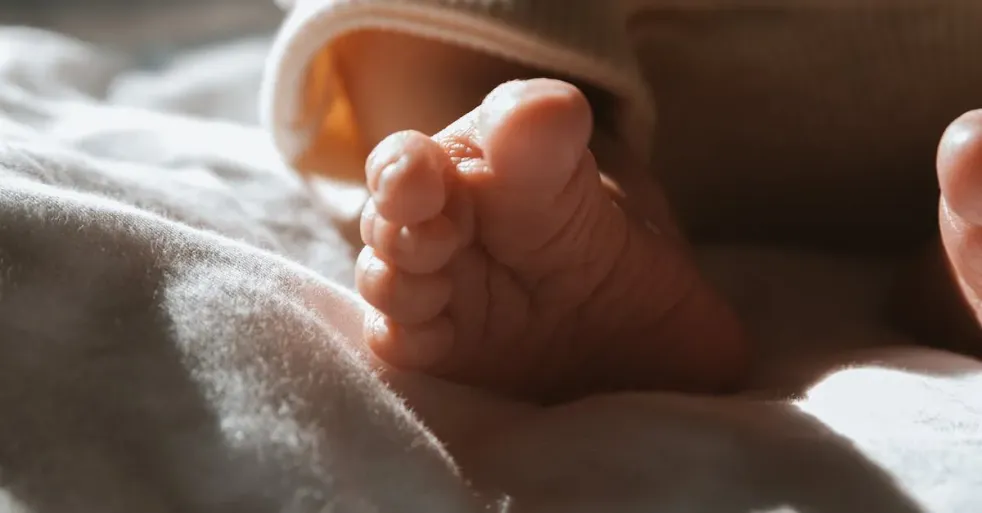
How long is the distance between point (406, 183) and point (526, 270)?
0.30 ft

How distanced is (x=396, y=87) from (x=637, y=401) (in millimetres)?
252

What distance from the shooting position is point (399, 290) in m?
0.42

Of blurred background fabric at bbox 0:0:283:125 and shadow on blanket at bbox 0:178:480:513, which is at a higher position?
shadow on blanket at bbox 0:178:480:513

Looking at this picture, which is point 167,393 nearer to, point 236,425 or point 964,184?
point 236,425

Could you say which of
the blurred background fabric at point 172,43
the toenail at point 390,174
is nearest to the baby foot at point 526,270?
the toenail at point 390,174

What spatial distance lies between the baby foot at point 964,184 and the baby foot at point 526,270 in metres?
0.12

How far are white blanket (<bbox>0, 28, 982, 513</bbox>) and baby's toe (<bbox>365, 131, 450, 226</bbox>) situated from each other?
0.06 m

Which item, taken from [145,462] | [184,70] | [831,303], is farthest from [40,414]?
[184,70]

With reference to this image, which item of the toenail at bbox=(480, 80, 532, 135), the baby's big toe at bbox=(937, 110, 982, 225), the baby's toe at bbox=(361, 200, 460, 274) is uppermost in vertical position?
the toenail at bbox=(480, 80, 532, 135)

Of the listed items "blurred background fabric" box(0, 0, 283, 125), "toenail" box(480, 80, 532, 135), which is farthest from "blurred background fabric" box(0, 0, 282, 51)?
"toenail" box(480, 80, 532, 135)

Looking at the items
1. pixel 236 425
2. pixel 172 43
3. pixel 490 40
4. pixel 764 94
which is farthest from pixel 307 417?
pixel 172 43

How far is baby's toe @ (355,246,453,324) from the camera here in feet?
1.37

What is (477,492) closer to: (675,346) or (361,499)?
(361,499)

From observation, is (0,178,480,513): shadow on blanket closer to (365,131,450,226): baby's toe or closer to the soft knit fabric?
(365,131,450,226): baby's toe
